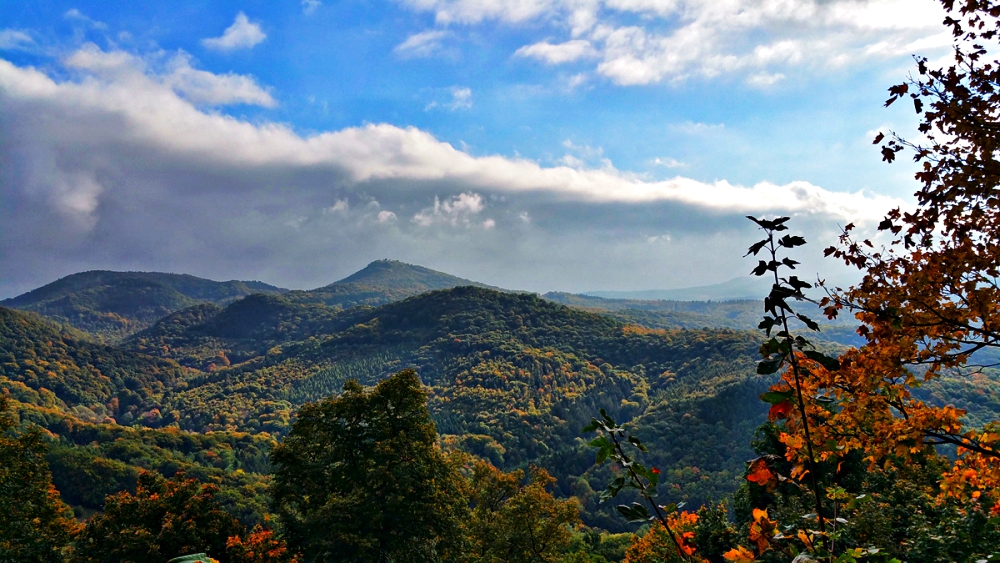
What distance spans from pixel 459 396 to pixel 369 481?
384 ft

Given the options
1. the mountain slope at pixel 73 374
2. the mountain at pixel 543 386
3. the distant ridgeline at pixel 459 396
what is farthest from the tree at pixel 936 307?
the mountain slope at pixel 73 374

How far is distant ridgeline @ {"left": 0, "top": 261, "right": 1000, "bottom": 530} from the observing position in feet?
241

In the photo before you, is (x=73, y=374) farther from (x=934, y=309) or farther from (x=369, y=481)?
(x=934, y=309)

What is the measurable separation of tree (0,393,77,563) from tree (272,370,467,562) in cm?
810

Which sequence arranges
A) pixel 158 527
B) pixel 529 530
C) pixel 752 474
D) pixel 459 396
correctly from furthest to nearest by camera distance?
1. pixel 459 396
2. pixel 529 530
3. pixel 158 527
4. pixel 752 474

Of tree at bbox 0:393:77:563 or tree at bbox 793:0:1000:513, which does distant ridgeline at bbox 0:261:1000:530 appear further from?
tree at bbox 793:0:1000:513

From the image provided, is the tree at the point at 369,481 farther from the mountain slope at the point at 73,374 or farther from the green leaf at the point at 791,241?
the mountain slope at the point at 73,374

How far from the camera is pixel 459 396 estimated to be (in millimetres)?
131750

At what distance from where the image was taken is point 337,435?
1867 cm

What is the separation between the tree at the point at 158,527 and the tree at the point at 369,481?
201 cm

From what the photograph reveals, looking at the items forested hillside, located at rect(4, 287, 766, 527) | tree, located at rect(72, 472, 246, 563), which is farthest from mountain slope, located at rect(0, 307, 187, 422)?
tree, located at rect(72, 472, 246, 563)

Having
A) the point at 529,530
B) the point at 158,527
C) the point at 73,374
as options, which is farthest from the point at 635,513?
the point at 73,374

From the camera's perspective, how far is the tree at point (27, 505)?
1678 cm

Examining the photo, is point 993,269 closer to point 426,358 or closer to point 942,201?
point 942,201
